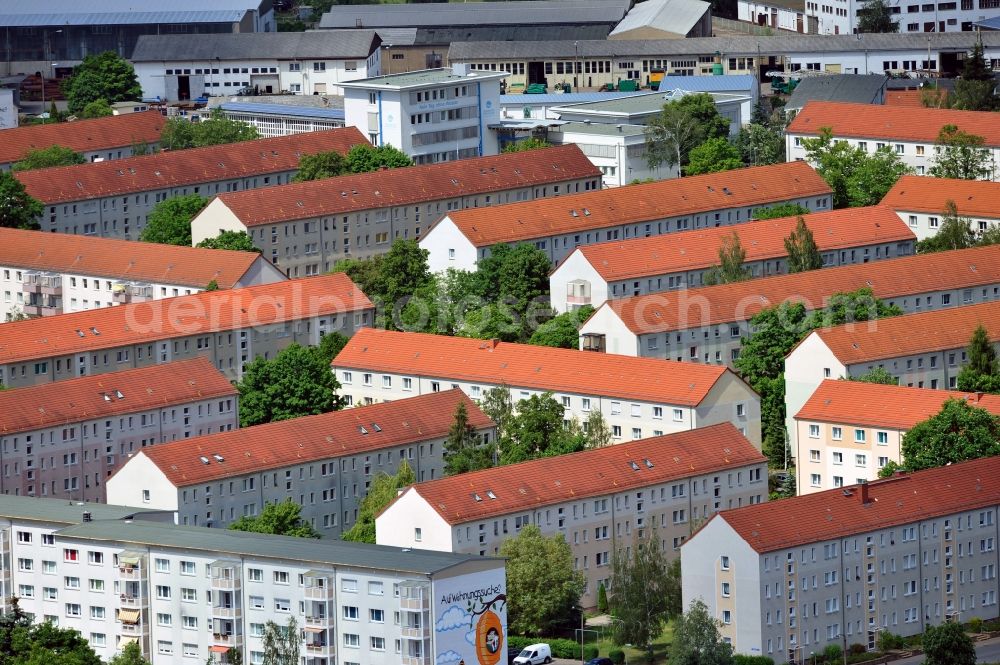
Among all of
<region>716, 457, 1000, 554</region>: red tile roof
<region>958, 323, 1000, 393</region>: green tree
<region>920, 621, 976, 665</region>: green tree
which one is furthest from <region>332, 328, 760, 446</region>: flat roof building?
<region>920, 621, 976, 665</region>: green tree

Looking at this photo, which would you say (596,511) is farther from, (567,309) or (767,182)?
(767,182)

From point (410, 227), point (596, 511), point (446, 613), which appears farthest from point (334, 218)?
point (446, 613)

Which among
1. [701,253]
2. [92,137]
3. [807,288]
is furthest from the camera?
[92,137]

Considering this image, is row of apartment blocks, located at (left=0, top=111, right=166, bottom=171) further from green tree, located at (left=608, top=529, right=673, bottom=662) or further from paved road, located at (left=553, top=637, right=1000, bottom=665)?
paved road, located at (left=553, top=637, right=1000, bottom=665)

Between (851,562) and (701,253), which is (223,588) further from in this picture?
(701,253)

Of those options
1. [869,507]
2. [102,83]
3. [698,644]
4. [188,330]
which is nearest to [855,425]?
[869,507]

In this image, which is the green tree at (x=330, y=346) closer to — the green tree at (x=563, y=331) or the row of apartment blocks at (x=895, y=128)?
the green tree at (x=563, y=331)
